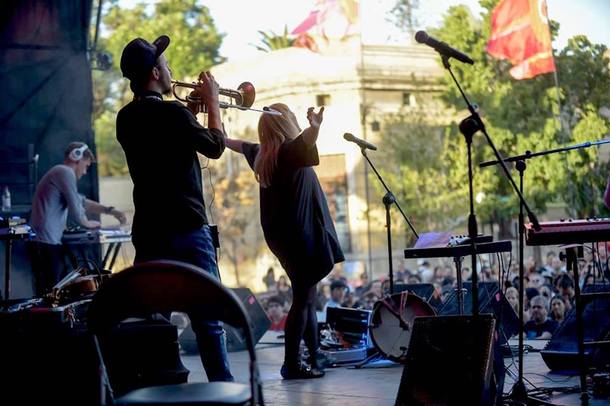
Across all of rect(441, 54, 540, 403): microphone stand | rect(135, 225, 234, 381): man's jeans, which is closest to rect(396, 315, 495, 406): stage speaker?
rect(441, 54, 540, 403): microphone stand

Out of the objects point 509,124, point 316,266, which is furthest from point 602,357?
point 509,124

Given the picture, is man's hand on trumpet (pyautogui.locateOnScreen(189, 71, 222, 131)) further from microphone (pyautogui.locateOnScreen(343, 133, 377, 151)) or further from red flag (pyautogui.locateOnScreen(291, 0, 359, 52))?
red flag (pyautogui.locateOnScreen(291, 0, 359, 52))

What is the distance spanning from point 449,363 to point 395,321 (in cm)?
230

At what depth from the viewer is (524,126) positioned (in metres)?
25.5

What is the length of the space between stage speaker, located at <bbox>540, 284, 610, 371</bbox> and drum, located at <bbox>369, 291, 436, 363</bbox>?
0.95m

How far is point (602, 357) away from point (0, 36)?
707cm

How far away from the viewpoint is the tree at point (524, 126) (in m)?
22.6

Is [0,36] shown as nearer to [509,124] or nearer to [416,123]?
[509,124]

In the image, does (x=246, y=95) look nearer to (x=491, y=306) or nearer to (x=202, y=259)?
(x=202, y=259)

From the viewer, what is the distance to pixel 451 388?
14.9 ft

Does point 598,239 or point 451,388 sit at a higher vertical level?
point 598,239

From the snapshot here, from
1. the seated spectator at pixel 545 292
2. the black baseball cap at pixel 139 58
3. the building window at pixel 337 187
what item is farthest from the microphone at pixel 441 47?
the building window at pixel 337 187

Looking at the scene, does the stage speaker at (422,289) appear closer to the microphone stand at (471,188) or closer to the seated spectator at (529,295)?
the microphone stand at (471,188)

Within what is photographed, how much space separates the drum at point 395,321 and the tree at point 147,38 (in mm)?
30687
